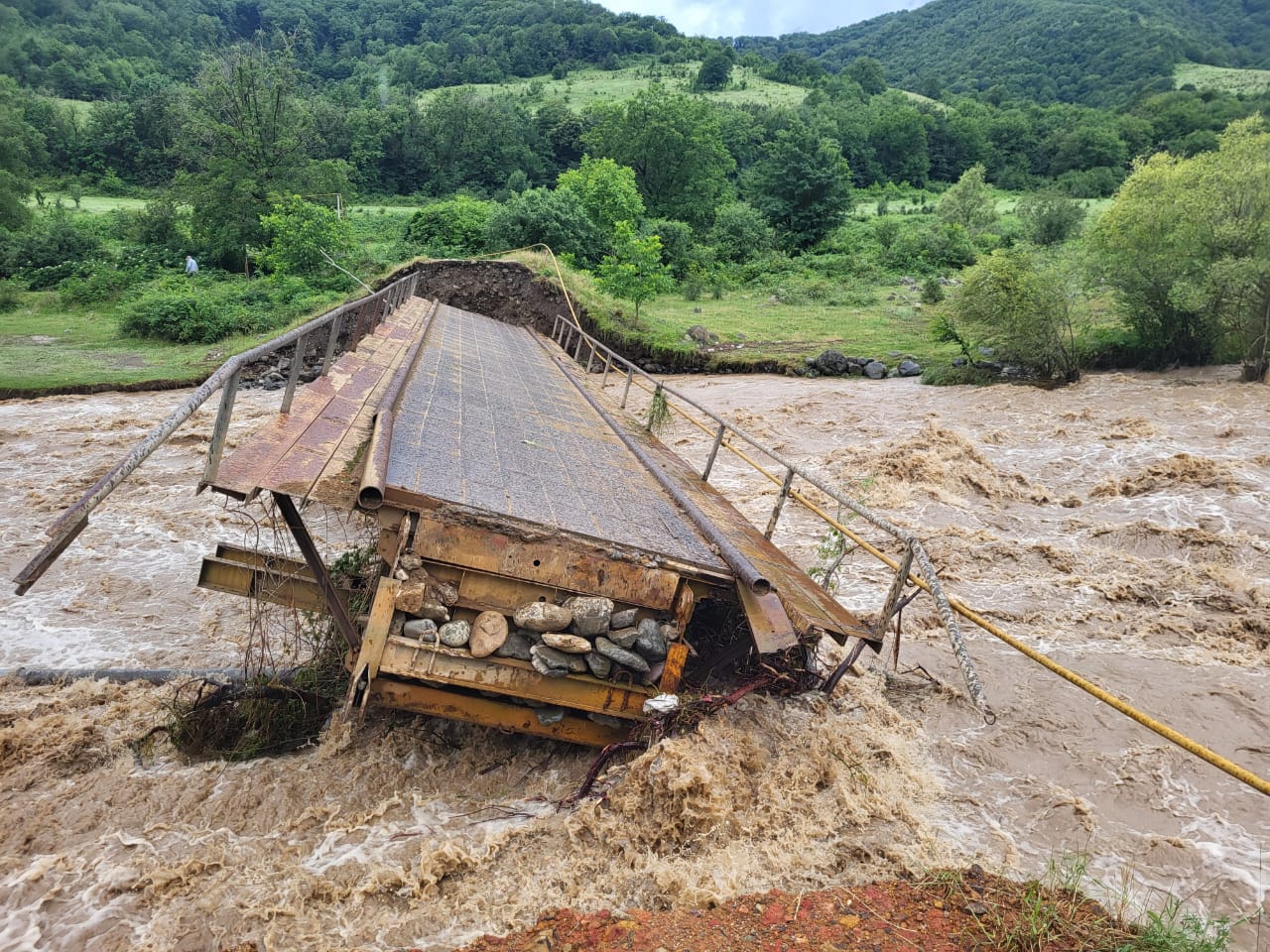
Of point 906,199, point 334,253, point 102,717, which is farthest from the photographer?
point 906,199

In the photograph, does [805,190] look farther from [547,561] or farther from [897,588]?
[547,561]

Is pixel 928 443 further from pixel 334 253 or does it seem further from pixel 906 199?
pixel 906 199

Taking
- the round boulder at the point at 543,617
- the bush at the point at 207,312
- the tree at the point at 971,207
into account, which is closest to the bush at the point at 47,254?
the bush at the point at 207,312

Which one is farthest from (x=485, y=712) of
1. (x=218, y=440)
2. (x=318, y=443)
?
(x=218, y=440)

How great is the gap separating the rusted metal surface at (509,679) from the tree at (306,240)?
2633cm

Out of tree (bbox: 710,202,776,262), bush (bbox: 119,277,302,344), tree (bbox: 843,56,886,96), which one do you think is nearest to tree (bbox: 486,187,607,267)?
bush (bbox: 119,277,302,344)

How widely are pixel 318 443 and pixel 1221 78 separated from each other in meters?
107

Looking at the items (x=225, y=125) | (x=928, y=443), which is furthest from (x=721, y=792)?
(x=225, y=125)

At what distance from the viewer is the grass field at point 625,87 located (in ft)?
254

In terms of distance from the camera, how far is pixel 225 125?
32500 mm

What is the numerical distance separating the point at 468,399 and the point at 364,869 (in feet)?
15.9

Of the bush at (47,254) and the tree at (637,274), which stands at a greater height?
the tree at (637,274)

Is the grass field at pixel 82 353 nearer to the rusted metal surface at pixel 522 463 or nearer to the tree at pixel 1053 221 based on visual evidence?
the rusted metal surface at pixel 522 463

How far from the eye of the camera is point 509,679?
15.3ft
